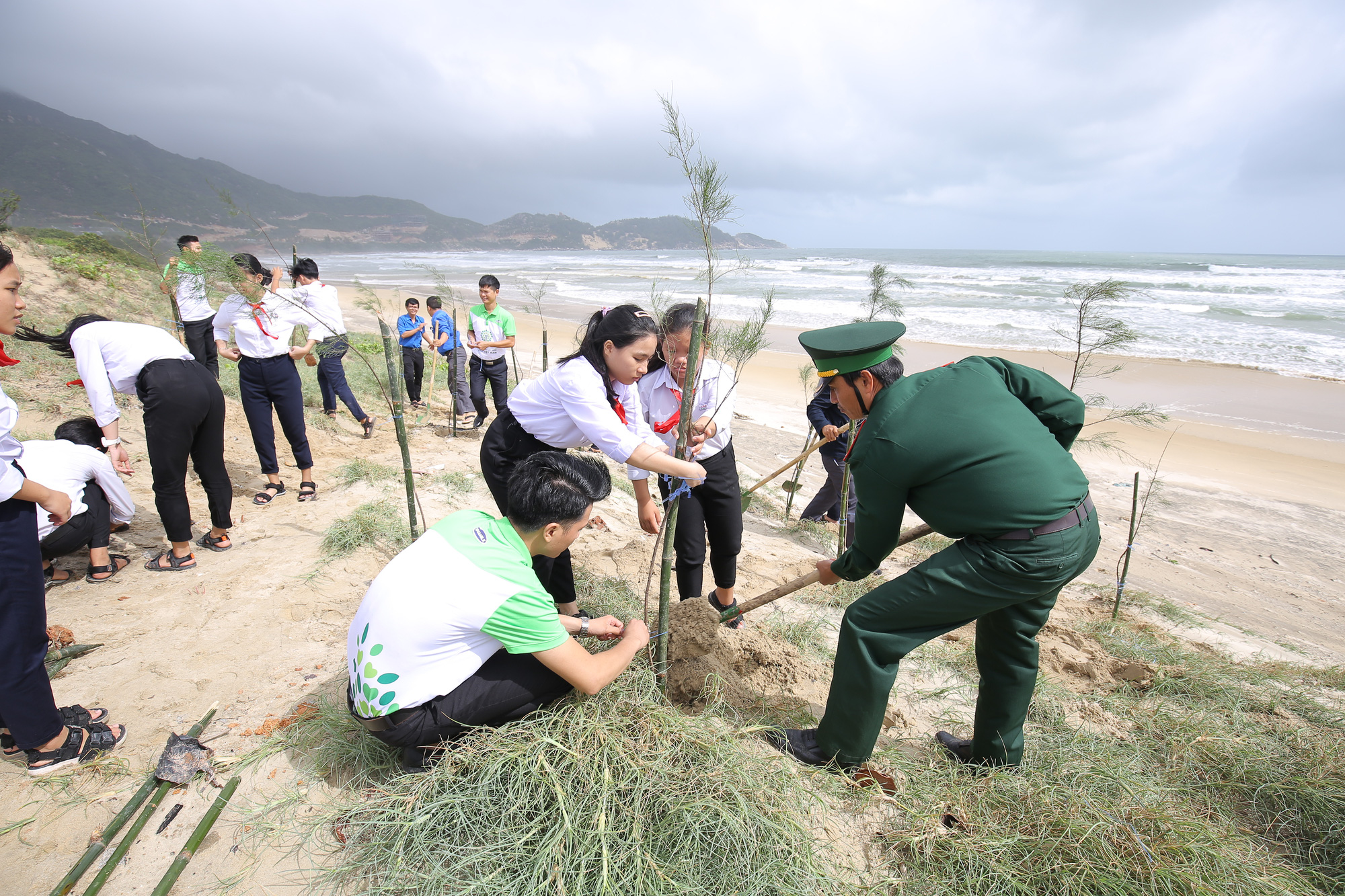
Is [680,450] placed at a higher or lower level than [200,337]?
higher

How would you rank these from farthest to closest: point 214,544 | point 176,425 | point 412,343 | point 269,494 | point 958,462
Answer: point 412,343, point 269,494, point 214,544, point 176,425, point 958,462

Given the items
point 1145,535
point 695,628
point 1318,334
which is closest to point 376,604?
point 695,628

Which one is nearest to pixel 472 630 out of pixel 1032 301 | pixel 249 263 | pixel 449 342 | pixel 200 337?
pixel 249 263

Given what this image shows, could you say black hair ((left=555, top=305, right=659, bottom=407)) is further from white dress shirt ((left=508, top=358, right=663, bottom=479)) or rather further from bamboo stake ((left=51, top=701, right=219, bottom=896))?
bamboo stake ((left=51, top=701, right=219, bottom=896))

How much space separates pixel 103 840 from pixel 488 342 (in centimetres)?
614

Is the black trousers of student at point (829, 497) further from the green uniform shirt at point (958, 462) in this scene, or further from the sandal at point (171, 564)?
the sandal at point (171, 564)

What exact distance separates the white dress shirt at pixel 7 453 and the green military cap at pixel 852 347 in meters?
2.87

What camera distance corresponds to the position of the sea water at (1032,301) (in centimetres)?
1581

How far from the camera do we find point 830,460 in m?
6.02

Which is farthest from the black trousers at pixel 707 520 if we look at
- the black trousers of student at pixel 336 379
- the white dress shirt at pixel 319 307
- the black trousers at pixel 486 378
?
the black trousers of student at pixel 336 379

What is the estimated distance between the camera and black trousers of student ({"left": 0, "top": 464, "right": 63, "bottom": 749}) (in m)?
2.09

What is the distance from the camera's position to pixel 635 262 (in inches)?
2296

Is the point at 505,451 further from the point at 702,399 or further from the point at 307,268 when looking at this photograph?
the point at 307,268

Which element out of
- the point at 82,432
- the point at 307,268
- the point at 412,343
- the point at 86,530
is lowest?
the point at 86,530
